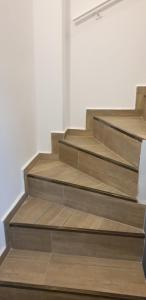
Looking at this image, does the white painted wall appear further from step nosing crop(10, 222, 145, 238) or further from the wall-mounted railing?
the wall-mounted railing

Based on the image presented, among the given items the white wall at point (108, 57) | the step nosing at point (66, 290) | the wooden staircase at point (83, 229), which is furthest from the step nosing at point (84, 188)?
the white wall at point (108, 57)

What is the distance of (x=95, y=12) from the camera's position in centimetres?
222

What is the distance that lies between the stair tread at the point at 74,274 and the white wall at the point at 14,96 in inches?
7.8

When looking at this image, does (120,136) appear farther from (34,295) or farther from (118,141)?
(34,295)

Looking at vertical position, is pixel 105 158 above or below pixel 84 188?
above

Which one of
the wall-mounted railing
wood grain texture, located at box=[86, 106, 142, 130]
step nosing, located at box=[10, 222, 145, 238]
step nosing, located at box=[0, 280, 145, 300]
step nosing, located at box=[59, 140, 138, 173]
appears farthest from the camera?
wood grain texture, located at box=[86, 106, 142, 130]

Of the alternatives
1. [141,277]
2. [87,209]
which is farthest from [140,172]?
[141,277]

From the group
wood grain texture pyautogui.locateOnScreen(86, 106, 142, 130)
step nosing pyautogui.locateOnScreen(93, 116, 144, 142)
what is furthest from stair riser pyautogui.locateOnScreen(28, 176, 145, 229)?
wood grain texture pyautogui.locateOnScreen(86, 106, 142, 130)

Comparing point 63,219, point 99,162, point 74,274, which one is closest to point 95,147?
point 99,162

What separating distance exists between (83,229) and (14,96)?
967 millimetres

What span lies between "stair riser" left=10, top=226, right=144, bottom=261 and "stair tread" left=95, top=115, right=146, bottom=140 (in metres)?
0.67

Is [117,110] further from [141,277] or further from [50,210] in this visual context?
[141,277]

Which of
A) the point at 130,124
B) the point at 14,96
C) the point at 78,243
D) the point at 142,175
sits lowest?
the point at 78,243

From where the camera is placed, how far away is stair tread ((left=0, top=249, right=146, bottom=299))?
4.76ft
